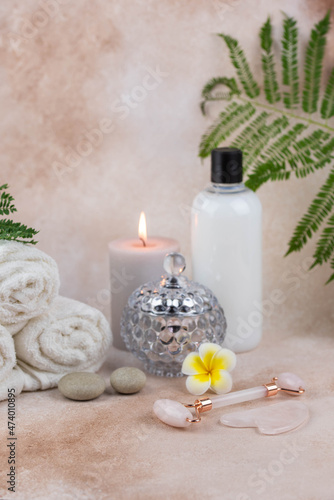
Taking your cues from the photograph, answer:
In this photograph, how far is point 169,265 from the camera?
1.26 m

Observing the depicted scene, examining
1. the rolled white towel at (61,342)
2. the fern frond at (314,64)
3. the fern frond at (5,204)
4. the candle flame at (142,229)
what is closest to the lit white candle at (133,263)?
the candle flame at (142,229)

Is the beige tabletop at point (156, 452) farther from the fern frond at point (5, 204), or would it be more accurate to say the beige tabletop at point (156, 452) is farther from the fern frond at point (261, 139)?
the fern frond at point (261, 139)

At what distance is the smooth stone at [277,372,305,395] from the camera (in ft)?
3.91

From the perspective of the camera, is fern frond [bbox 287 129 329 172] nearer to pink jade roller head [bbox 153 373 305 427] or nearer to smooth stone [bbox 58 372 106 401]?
pink jade roller head [bbox 153 373 305 427]

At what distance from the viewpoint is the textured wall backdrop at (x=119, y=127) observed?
1538 millimetres

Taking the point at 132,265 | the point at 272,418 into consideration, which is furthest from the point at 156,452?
the point at 132,265

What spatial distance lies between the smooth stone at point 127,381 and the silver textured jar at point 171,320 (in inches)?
2.3

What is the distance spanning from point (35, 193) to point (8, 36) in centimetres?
35

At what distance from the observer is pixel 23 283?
44.9 inches

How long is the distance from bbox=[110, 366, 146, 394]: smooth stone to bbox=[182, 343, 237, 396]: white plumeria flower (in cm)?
8

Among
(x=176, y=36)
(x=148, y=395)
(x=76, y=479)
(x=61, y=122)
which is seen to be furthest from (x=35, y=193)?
(x=76, y=479)

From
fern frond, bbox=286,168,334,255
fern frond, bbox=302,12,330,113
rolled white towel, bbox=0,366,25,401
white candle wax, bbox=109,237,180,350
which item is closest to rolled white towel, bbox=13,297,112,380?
rolled white towel, bbox=0,366,25,401

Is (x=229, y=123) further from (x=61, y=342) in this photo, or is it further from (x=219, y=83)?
(x=61, y=342)

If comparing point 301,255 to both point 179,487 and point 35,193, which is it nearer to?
point 35,193
